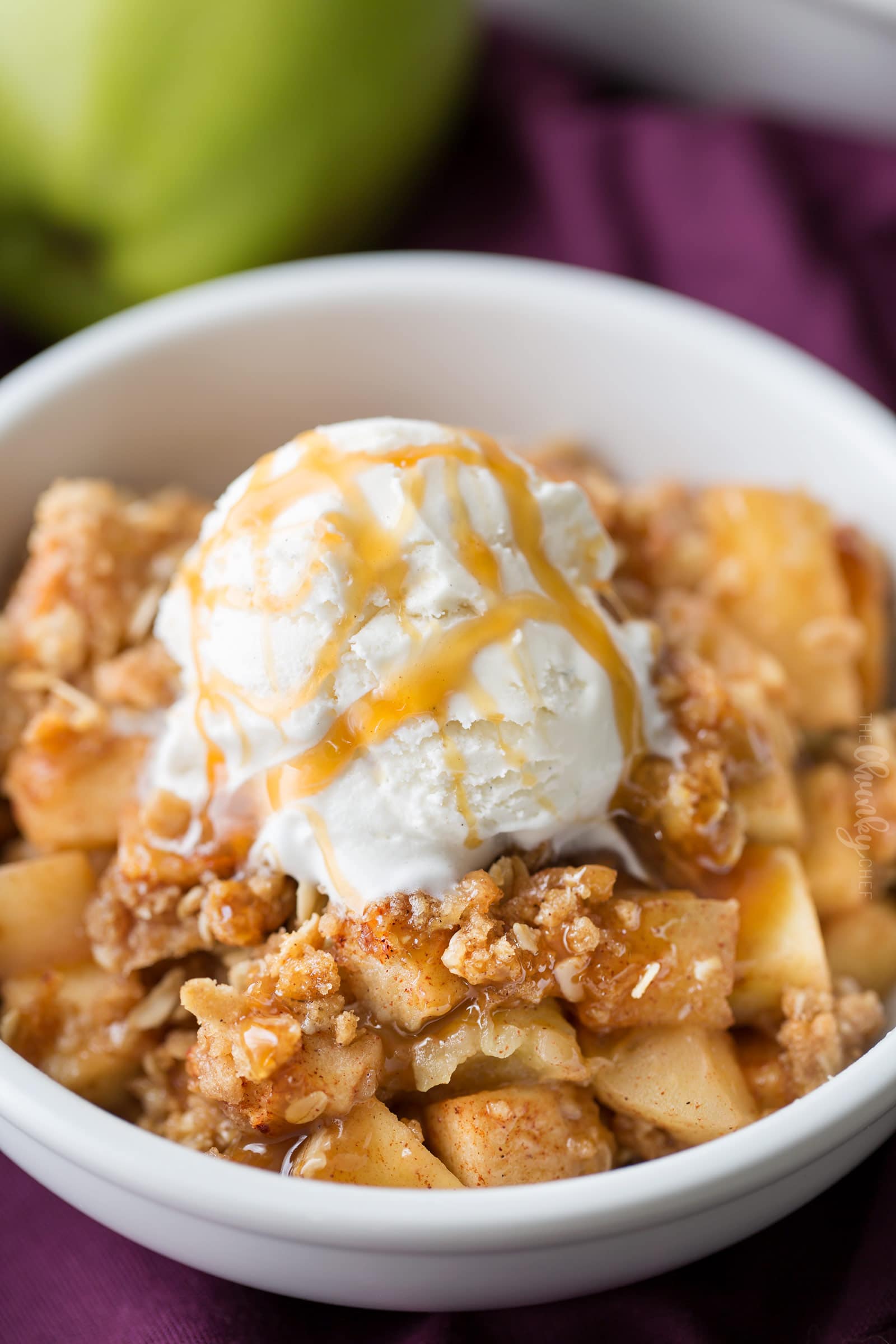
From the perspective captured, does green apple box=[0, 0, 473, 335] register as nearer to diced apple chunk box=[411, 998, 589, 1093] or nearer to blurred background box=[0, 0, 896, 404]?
blurred background box=[0, 0, 896, 404]

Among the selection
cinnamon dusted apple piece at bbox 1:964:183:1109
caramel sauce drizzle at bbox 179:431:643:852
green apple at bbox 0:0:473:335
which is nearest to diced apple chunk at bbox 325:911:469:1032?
caramel sauce drizzle at bbox 179:431:643:852

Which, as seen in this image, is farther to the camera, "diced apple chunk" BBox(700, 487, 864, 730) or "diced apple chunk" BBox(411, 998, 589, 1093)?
"diced apple chunk" BBox(700, 487, 864, 730)

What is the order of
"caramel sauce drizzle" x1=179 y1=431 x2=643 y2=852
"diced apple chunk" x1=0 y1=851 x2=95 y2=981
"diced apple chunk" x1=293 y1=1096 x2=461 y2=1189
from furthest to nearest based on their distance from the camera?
"diced apple chunk" x1=0 y1=851 x2=95 y2=981, "caramel sauce drizzle" x1=179 y1=431 x2=643 y2=852, "diced apple chunk" x1=293 y1=1096 x2=461 y2=1189

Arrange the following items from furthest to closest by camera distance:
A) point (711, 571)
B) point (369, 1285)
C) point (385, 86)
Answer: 1. point (385, 86)
2. point (711, 571)
3. point (369, 1285)

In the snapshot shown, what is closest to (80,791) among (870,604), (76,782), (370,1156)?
(76,782)

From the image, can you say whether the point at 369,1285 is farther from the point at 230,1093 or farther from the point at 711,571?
the point at 711,571

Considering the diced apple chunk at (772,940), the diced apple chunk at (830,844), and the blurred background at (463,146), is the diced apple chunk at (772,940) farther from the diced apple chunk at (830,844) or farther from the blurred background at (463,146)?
the blurred background at (463,146)

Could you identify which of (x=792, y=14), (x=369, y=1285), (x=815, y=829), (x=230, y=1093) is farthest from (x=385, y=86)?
(x=369, y=1285)
